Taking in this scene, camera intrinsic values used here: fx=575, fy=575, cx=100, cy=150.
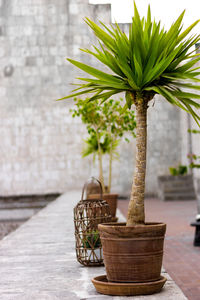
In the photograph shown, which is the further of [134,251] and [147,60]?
[147,60]

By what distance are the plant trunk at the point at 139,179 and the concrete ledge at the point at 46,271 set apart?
495mm

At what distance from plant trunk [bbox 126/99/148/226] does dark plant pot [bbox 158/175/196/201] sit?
45.0 feet

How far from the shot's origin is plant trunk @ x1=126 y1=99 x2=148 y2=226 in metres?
3.65

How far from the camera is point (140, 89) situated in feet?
12.2

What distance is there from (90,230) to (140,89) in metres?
1.42

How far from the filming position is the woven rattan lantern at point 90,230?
15.1ft

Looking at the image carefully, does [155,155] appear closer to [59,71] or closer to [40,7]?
[59,71]

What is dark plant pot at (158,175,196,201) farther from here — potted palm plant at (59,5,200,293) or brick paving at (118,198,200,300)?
potted palm plant at (59,5,200,293)

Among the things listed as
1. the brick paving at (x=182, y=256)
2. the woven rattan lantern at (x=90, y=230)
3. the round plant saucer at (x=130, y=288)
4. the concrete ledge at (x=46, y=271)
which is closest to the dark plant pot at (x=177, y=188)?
the brick paving at (x=182, y=256)

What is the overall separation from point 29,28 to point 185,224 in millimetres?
11986

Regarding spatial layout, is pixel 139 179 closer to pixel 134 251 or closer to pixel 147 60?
pixel 134 251

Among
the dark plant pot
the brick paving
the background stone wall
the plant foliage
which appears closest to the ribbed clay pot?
the plant foliage

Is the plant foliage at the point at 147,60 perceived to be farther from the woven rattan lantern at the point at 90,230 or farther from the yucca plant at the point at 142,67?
the woven rattan lantern at the point at 90,230

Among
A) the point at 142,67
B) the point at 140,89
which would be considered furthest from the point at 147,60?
the point at 140,89
